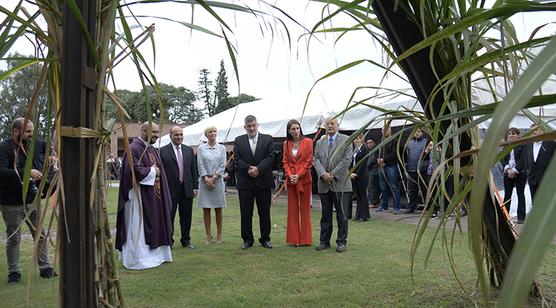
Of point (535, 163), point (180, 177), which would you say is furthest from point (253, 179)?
point (535, 163)

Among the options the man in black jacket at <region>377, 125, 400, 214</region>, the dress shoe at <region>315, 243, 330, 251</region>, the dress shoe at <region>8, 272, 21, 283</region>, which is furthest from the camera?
the man in black jacket at <region>377, 125, 400, 214</region>

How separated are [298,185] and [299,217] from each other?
0.46 m

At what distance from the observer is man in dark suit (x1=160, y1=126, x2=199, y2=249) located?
6.86 meters

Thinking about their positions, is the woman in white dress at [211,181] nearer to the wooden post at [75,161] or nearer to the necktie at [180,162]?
the necktie at [180,162]

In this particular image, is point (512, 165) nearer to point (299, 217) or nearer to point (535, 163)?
point (535, 163)

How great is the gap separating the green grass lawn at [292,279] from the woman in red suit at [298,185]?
0.24 meters

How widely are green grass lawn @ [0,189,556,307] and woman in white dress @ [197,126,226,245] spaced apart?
425 mm

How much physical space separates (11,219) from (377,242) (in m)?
4.55

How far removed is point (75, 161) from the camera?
1318mm

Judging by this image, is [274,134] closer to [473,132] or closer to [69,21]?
[473,132]

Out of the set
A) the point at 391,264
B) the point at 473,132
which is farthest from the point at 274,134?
the point at 473,132

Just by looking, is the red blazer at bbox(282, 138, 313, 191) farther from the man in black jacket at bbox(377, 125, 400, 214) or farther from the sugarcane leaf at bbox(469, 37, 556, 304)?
the sugarcane leaf at bbox(469, 37, 556, 304)

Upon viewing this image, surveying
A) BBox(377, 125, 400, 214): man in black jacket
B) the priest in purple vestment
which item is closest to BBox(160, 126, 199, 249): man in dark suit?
the priest in purple vestment

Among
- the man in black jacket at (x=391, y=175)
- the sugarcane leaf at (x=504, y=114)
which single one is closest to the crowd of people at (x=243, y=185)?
the man in black jacket at (x=391, y=175)
